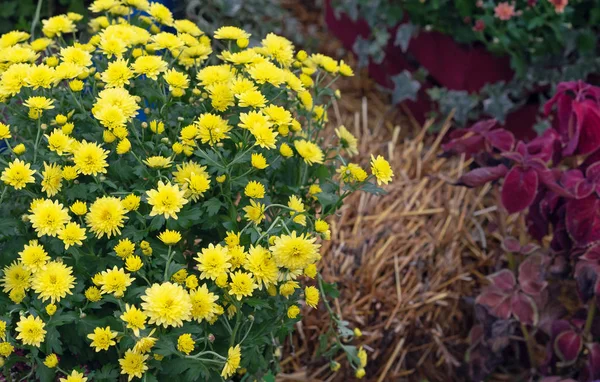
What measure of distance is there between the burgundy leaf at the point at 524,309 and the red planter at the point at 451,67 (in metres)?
0.86

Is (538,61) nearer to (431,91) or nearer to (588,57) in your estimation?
(588,57)

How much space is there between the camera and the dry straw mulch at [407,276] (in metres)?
1.89

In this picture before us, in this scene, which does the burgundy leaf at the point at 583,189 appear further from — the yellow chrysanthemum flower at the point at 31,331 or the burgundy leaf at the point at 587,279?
the yellow chrysanthemum flower at the point at 31,331

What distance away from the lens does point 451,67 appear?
2422 mm

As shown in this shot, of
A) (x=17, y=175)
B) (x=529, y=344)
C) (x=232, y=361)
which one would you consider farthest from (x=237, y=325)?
(x=529, y=344)

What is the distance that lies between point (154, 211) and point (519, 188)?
2.77ft


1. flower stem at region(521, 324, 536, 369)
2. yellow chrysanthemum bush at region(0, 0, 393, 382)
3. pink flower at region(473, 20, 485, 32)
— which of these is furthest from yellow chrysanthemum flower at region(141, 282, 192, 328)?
pink flower at region(473, 20, 485, 32)

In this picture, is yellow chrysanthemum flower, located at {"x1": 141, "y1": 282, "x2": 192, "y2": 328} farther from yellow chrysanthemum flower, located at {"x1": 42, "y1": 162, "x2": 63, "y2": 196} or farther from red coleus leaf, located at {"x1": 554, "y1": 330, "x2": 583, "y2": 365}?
red coleus leaf, located at {"x1": 554, "y1": 330, "x2": 583, "y2": 365}

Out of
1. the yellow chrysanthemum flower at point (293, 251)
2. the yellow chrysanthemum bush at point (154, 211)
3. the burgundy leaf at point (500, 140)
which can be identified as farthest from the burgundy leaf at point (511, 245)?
the yellow chrysanthemum flower at point (293, 251)

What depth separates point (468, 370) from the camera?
191cm

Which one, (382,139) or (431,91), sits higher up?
(431,91)

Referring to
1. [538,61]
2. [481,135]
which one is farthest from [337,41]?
[481,135]

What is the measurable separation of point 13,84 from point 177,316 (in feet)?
1.47

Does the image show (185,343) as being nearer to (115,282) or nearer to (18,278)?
(115,282)
